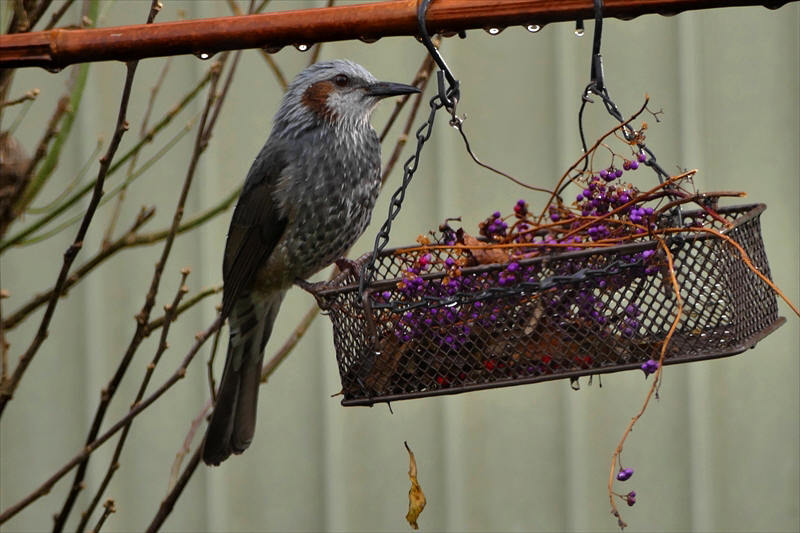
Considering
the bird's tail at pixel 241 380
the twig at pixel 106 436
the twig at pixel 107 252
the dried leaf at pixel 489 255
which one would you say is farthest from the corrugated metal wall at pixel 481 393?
the dried leaf at pixel 489 255

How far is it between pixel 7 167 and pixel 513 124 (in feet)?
5.45

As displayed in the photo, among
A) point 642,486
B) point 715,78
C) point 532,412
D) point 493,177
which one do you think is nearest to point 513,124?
point 493,177

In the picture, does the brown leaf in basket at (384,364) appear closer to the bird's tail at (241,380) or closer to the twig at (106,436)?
the twig at (106,436)

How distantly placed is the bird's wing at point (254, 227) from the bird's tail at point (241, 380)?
13 centimetres

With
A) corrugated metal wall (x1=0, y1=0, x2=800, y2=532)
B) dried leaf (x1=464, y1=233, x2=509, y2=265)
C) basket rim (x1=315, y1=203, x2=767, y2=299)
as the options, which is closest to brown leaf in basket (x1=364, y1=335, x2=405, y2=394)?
basket rim (x1=315, y1=203, x2=767, y2=299)

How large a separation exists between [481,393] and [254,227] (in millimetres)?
1121

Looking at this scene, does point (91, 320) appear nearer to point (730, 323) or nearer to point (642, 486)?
point (642, 486)

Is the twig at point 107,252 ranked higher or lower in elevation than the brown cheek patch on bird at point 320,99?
lower

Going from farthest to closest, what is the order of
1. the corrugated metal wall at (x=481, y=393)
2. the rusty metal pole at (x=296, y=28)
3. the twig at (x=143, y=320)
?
the corrugated metal wall at (x=481, y=393) < the twig at (x=143, y=320) < the rusty metal pole at (x=296, y=28)

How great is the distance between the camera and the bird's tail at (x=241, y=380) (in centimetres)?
265

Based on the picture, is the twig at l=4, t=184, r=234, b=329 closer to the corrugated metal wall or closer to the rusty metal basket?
the rusty metal basket

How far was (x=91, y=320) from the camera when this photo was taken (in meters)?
3.48

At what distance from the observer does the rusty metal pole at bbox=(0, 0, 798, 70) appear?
1.71 meters

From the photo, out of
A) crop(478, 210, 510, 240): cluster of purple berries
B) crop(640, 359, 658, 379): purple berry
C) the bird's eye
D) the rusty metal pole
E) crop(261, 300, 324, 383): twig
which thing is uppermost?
the bird's eye
